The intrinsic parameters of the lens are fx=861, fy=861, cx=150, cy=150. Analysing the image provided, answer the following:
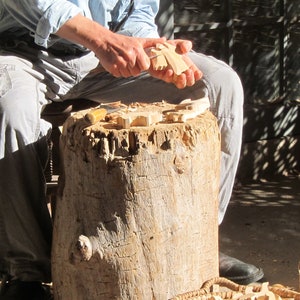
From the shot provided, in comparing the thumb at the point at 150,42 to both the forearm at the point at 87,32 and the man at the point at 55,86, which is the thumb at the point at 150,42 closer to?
the man at the point at 55,86

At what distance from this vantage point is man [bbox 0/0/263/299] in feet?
10.8

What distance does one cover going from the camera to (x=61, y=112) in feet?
12.7

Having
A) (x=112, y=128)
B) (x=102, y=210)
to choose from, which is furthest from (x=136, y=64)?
(x=102, y=210)

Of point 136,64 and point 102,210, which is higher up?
point 136,64

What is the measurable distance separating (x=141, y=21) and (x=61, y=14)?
652 mm

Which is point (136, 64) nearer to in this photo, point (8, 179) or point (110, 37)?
point (110, 37)

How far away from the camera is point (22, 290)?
344 cm

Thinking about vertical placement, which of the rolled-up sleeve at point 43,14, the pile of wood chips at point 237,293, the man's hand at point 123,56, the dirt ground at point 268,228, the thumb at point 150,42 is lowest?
the dirt ground at point 268,228

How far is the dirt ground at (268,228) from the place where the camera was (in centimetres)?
436

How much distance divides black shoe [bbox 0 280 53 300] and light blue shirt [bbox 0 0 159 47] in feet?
3.16

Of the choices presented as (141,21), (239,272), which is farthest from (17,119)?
(239,272)

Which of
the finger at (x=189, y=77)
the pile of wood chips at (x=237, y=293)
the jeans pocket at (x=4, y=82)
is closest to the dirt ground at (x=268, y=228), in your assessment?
the pile of wood chips at (x=237, y=293)

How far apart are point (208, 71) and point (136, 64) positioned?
0.48m

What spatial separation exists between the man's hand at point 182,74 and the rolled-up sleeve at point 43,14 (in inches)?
16.0
